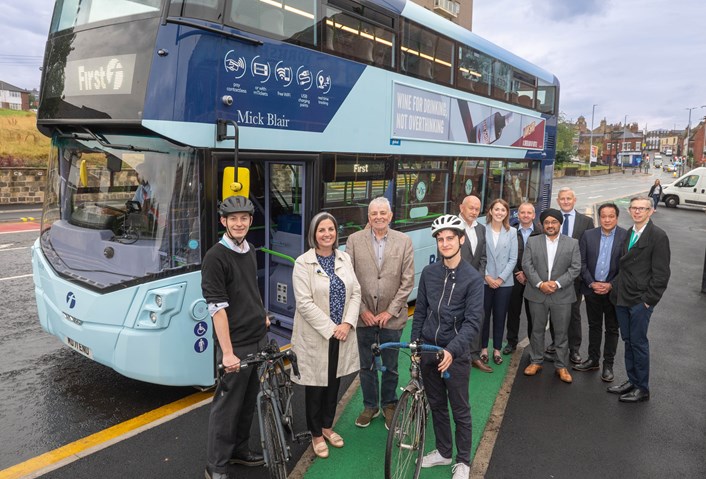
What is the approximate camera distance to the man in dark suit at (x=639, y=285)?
4.77 m

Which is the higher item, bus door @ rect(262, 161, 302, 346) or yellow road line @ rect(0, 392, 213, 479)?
bus door @ rect(262, 161, 302, 346)

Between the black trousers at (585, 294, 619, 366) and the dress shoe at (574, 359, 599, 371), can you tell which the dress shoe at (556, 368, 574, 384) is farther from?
the black trousers at (585, 294, 619, 366)

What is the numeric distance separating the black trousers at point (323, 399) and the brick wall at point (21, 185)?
21504mm

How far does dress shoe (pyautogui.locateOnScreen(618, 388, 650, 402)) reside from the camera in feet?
16.6

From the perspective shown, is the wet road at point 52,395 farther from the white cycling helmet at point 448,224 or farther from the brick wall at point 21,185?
the brick wall at point 21,185

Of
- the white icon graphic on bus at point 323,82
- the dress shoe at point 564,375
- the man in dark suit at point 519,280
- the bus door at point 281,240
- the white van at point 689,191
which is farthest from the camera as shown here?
the white van at point 689,191

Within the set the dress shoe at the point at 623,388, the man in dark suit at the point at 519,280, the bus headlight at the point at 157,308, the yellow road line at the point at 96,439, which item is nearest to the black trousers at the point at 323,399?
the bus headlight at the point at 157,308

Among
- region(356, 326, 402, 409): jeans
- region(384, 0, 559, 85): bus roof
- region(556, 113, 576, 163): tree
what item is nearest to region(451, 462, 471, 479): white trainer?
region(356, 326, 402, 409): jeans

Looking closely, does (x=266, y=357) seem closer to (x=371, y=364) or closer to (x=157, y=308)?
(x=371, y=364)

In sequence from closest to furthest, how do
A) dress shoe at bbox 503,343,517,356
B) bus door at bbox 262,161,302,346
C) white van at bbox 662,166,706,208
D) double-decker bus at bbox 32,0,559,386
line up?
double-decker bus at bbox 32,0,559,386
bus door at bbox 262,161,302,346
dress shoe at bbox 503,343,517,356
white van at bbox 662,166,706,208

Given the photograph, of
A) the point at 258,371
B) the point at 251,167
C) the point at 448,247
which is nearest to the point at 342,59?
the point at 251,167

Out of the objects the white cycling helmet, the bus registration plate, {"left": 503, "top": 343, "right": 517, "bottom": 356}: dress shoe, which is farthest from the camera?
{"left": 503, "top": 343, "right": 517, "bottom": 356}: dress shoe

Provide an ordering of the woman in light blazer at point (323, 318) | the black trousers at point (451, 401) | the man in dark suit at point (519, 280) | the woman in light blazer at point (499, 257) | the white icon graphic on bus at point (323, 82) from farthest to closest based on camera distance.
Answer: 1. the man in dark suit at point (519, 280)
2. the woman in light blazer at point (499, 257)
3. the white icon graphic on bus at point (323, 82)
4. the woman in light blazer at point (323, 318)
5. the black trousers at point (451, 401)

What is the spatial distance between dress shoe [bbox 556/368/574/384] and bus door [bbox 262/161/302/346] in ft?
10.0
